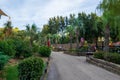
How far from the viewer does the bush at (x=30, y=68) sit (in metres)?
11.8

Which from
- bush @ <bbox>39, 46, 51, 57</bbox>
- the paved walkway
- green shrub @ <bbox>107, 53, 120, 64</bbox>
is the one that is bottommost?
the paved walkway

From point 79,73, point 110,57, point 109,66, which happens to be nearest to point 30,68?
point 79,73

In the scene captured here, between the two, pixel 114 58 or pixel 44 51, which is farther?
pixel 44 51

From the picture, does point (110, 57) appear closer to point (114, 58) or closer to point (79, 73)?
point (114, 58)

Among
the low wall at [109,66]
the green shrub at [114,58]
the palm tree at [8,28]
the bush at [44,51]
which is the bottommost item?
the low wall at [109,66]

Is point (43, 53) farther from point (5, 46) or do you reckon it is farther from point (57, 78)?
point (57, 78)

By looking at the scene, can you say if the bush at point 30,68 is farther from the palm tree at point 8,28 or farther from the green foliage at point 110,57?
the palm tree at point 8,28

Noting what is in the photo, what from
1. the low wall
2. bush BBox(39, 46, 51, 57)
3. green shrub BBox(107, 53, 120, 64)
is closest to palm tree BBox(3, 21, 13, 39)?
bush BBox(39, 46, 51, 57)

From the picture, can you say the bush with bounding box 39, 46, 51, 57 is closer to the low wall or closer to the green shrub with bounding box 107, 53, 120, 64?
the low wall

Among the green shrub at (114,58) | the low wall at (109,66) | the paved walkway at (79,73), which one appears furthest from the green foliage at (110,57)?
the paved walkway at (79,73)

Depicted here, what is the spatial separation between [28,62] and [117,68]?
9.15 meters

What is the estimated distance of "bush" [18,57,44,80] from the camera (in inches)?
463

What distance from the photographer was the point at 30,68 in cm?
1178

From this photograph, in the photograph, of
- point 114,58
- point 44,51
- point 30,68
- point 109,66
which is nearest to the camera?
point 30,68
